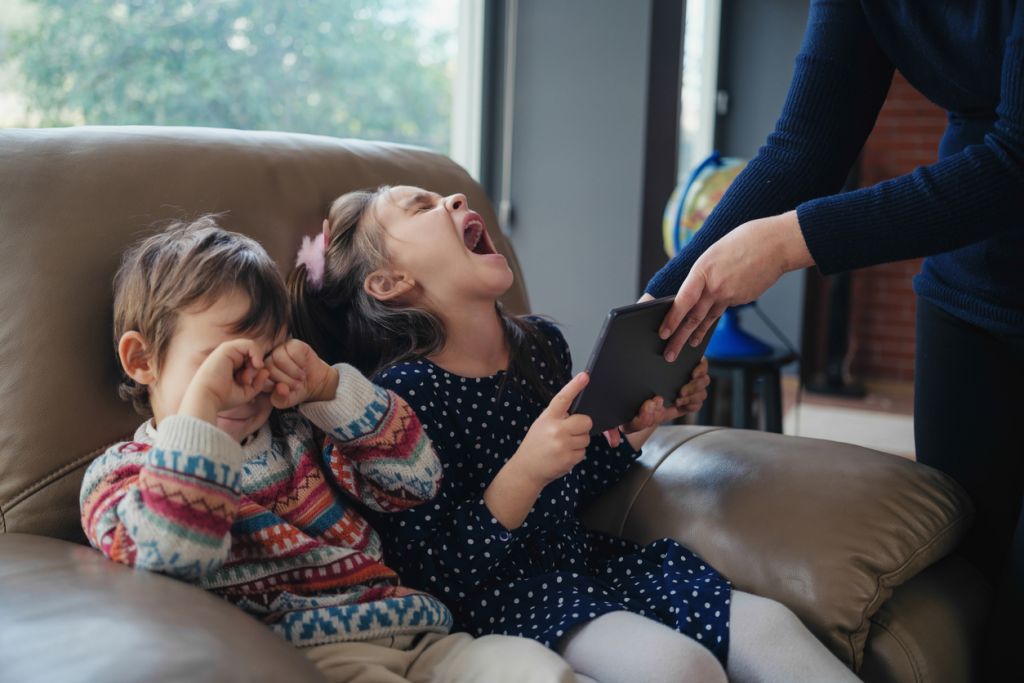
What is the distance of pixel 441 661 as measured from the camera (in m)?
1.03

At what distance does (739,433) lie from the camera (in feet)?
4.78

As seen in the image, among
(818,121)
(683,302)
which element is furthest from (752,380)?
(683,302)

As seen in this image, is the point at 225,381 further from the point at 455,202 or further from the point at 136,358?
the point at 455,202

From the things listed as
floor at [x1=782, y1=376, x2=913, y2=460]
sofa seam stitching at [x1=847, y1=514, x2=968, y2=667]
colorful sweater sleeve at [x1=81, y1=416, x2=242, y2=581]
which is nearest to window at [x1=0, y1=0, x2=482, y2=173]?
colorful sweater sleeve at [x1=81, y1=416, x2=242, y2=581]

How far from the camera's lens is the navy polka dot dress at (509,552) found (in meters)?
1.14

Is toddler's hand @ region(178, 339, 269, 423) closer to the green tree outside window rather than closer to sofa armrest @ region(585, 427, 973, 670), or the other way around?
sofa armrest @ region(585, 427, 973, 670)

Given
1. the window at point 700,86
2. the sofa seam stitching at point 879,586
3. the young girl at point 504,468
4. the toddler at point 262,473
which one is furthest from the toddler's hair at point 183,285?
the window at point 700,86

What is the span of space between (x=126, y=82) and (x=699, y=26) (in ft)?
10.3

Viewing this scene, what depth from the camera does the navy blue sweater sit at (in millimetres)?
1189

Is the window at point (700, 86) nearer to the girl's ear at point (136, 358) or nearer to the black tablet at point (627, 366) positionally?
the black tablet at point (627, 366)

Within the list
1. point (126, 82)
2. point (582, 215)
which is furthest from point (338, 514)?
point (582, 215)

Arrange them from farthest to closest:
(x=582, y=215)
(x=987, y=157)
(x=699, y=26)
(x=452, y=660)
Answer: (x=699, y=26)
(x=582, y=215)
(x=987, y=157)
(x=452, y=660)

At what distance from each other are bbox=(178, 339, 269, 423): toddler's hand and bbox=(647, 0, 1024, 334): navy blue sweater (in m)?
0.65

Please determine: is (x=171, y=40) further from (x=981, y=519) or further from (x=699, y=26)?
(x=699, y=26)
